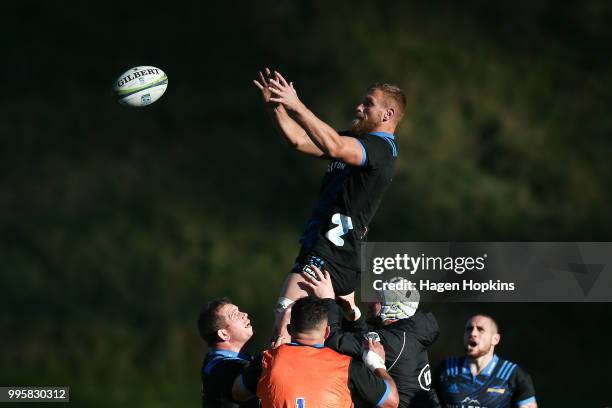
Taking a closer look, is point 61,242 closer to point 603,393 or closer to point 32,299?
point 32,299

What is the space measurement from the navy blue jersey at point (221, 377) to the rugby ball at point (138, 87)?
2.09m

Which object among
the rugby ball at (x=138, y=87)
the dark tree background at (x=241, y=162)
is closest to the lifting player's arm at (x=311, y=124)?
the rugby ball at (x=138, y=87)

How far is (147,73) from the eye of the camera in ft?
24.3

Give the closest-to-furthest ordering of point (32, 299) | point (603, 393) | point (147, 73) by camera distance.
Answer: point (147, 73) → point (603, 393) → point (32, 299)

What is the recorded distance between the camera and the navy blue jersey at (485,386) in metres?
7.91

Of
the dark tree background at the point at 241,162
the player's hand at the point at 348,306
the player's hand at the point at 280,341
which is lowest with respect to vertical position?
the player's hand at the point at 280,341

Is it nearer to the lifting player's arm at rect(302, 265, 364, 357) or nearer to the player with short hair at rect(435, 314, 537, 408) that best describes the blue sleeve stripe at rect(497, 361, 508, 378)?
the player with short hair at rect(435, 314, 537, 408)

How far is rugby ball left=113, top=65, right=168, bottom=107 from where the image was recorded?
728cm

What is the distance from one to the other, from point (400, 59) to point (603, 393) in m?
5.84

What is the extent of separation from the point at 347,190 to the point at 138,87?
1916mm

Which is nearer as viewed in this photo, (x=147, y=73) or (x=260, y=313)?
(x=147, y=73)

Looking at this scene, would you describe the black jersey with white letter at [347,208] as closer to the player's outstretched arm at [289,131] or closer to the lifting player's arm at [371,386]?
the player's outstretched arm at [289,131]

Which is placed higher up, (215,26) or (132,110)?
(215,26)

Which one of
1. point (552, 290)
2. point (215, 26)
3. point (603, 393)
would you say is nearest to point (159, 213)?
point (215, 26)
